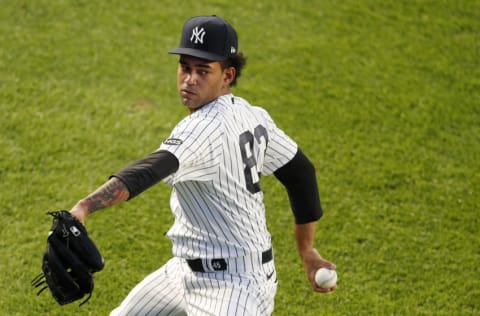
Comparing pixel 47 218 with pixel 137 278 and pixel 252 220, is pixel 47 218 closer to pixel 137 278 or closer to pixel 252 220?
pixel 137 278

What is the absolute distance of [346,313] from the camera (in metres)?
5.47

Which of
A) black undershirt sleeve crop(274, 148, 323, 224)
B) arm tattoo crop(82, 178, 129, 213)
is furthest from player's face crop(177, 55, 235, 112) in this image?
arm tattoo crop(82, 178, 129, 213)

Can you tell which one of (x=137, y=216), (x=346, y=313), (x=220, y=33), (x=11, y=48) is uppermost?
(x=220, y=33)

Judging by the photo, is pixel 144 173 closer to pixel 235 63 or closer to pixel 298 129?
pixel 235 63

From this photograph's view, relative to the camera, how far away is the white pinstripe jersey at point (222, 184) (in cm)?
373

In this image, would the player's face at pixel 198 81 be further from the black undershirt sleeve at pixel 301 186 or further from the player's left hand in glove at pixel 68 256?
the player's left hand in glove at pixel 68 256

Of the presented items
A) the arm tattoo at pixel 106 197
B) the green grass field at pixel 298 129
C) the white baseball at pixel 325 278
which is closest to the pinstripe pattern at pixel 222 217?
the white baseball at pixel 325 278

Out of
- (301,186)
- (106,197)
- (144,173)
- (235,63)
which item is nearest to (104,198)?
(106,197)

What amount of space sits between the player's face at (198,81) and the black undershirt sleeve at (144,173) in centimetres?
68

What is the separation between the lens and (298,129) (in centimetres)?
733

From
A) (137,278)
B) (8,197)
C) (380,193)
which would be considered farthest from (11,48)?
(380,193)

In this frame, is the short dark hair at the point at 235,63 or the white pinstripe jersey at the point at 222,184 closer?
the white pinstripe jersey at the point at 222,184

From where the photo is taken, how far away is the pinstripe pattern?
3791 millimetres

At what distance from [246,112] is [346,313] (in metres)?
2.06
